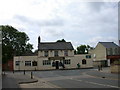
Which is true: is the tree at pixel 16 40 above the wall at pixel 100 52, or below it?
above

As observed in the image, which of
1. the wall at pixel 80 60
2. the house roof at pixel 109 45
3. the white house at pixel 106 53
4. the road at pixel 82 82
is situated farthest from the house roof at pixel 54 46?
the road at pixel 82 82

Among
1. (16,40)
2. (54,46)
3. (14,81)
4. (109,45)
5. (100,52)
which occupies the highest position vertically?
(16,40)

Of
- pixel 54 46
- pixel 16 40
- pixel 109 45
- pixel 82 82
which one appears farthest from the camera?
pixel 16 40

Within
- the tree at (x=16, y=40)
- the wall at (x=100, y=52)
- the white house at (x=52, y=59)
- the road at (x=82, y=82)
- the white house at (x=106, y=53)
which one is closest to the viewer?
the road at (x=82, y=82)

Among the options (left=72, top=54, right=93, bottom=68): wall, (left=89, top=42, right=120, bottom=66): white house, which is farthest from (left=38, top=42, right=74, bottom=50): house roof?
(left=89, top=42, right=120, bottom=66): white house

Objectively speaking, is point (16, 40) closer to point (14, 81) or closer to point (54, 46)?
point (54, 46)

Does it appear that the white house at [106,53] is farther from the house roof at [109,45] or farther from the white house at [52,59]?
the white house at [52,59]

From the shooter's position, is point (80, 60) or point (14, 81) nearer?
point (14, 81)

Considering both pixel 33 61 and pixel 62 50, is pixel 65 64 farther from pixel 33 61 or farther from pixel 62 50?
pixel 33 61

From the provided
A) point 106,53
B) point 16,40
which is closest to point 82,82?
point 106,53

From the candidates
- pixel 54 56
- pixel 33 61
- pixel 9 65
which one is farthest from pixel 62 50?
pixel 9 65

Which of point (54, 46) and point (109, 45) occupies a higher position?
point (109, 45)

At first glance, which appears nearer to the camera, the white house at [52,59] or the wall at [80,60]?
the white house at [52,59]

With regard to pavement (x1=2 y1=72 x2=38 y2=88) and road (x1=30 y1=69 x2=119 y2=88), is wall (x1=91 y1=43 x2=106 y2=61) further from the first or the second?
pavement (x1=2 y1=72 x2=38 y2=88)
